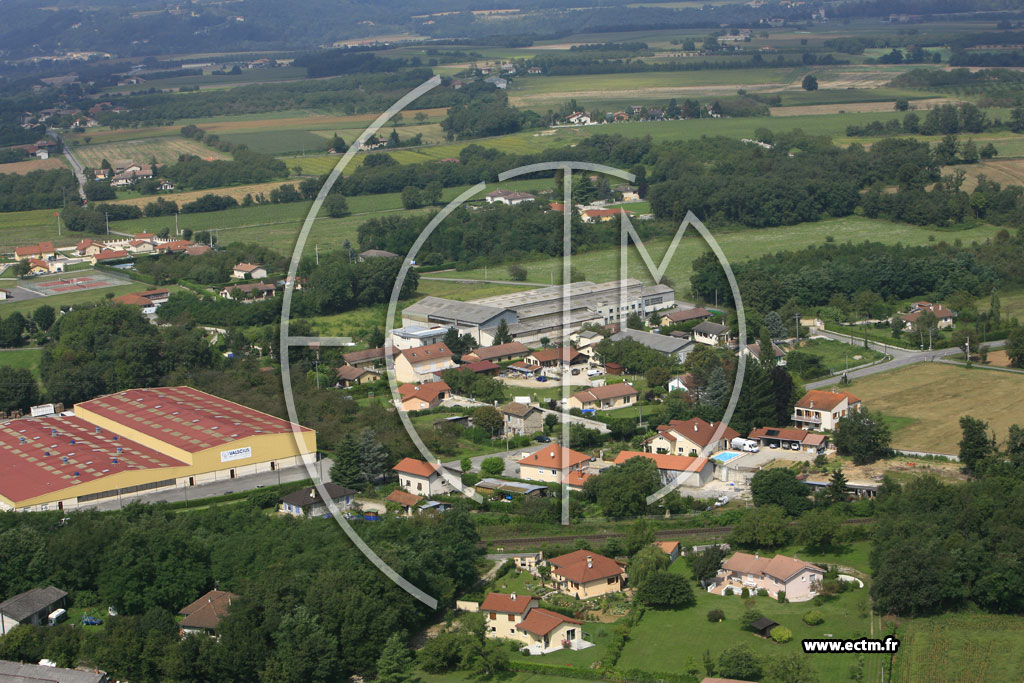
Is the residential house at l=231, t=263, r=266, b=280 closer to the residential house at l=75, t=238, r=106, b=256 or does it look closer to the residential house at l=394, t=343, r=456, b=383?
the residential house at l=75, t=238, r=106, b=256

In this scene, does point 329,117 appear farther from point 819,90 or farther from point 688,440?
point 688,440

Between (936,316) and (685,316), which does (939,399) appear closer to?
(936,316)

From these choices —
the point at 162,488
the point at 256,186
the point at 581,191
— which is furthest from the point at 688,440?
the point at 256,186

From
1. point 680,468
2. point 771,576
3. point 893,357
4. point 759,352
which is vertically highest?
point 759,352

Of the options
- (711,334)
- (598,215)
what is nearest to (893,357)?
(711,334)

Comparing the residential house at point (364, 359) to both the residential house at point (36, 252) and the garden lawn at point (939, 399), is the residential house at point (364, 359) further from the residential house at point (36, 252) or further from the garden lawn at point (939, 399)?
the residential house at point (36, 252)

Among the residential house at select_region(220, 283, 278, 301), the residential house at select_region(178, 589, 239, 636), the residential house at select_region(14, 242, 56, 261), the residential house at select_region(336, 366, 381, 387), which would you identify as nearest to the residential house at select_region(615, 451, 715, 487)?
the residential house at select_region(178, 589, 239, 636)

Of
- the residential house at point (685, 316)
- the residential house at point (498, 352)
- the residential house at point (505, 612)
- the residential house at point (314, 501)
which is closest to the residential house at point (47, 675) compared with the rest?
the residential house at point (505, 612)
